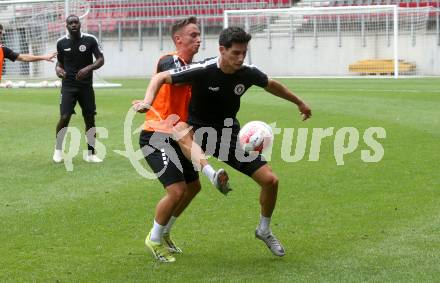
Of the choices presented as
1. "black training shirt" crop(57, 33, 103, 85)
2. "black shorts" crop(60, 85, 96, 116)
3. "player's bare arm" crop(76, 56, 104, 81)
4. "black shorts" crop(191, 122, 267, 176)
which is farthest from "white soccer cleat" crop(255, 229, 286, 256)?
"black training shirt" crop(57, 33, 103, 85)

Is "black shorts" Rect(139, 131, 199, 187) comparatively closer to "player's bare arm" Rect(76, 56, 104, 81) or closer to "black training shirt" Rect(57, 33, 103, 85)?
"player's bare arm" Rect(76, 56, 104, 81)

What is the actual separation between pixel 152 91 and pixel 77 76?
6283 millimetres

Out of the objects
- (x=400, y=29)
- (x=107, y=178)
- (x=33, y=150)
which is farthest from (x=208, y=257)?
(x=400, y=29)

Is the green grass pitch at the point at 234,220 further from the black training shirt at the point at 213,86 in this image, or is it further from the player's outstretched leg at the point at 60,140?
the black training shirt at the point at 213,86

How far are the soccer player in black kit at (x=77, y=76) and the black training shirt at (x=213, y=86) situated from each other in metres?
5.84

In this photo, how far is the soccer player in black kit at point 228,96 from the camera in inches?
276

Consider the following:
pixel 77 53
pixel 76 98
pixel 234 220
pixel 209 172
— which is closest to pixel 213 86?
pixel 209 172

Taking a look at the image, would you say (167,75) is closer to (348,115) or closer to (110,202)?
(110,202)

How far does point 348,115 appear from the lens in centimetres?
1795

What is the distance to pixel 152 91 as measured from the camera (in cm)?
691

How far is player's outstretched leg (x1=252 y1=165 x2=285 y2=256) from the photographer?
721cm

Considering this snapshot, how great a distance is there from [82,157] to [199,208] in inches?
177

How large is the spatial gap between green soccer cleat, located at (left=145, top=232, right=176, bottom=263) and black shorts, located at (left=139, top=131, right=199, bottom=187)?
0.49 metres

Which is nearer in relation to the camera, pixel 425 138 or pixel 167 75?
pixel 167 75
